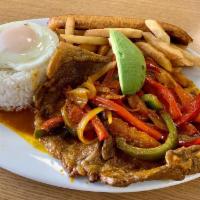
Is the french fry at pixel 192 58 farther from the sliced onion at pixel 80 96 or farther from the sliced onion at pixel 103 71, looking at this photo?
the sliced onion at pixel 80 96

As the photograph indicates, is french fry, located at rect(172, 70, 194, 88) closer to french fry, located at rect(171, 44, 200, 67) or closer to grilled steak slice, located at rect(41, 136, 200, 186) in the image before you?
french fry, located at rect(171, 44, 200, 67)

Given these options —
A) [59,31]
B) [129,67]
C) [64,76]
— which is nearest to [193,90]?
[129,67]

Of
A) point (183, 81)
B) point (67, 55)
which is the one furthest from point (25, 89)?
point (183, 81)

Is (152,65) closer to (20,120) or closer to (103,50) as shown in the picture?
(103,50)

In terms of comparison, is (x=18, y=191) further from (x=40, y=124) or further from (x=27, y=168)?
(x=40, y=124)

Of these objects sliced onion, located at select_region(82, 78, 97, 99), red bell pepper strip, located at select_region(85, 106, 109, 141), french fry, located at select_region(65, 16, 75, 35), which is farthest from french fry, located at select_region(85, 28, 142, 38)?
red bell pepper strip, located at select_region(85, 106, 109, 141)
